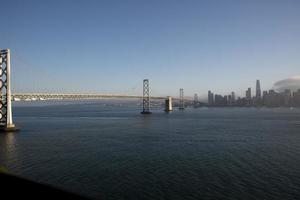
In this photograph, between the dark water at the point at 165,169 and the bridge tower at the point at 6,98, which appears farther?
the bridge tower at the point at 6,98

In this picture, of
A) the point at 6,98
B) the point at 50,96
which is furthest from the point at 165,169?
the point at 50,96

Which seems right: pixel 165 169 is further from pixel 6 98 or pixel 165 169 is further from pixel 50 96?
pixel 50 96

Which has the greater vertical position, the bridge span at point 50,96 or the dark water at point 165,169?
the bridge span at point 50,96

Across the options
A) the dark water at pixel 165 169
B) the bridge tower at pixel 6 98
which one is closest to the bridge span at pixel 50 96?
the bridge tower at pixel 6 98

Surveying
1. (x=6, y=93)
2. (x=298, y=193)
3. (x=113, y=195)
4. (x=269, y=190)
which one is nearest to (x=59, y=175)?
(x=113, y=195)

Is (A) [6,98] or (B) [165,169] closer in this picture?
(B) [165,169]

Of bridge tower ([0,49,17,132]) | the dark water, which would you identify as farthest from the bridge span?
the dark water

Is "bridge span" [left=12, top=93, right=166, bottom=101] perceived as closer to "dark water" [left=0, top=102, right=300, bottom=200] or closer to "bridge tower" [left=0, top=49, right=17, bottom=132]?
"bridge tower" [left=0, top=49, right=17, bottom=132]

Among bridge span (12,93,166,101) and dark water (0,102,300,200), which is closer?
dark water (0,102,300,200)

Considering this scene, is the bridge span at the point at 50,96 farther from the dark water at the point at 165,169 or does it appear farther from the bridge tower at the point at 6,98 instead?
the dark water at the point at 165,169

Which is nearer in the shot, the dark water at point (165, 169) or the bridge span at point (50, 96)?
the dark water at point (165, 169)

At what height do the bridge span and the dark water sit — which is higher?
the bridge span

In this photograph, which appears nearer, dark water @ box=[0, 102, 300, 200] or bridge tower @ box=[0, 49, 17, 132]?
dark water @ box=[0, 102, 300, 200]
